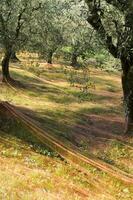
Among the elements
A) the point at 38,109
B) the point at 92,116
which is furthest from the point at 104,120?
the point at 38,109

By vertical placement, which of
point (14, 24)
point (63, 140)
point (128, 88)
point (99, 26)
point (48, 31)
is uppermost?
point (14, 24)

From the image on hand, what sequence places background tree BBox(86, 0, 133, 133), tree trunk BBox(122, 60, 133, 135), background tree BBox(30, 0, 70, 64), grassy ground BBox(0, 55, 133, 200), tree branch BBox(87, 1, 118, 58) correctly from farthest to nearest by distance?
background tree BBox(30, 0, 70, 64) < tree trunk BBox(122, 60, 133, 135) < tree branch BBox(87, 1, 118, 58) < background tree BBox(86, 0, 133, 133) < grassy ground BBox(0, 55, 133, 200)

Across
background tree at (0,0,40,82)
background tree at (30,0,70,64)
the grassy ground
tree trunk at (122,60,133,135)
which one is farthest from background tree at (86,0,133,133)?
background tree at (0,0,40,82)

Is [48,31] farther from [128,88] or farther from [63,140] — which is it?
[63,140]

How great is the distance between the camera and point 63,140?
22.5 metres

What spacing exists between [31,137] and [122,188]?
5472mm

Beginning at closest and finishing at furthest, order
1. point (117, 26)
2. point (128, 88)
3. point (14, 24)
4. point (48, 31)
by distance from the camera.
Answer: point (117, 26) < point (128, 88) < point (48, 31) < point (14, 24)

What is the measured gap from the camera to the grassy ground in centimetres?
1521

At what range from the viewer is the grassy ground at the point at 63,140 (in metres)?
15.2

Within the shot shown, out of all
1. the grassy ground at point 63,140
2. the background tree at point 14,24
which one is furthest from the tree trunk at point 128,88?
the background tree at point 14,24

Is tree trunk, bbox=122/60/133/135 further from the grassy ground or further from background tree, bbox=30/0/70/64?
background tree, bbox=30/0/70/64

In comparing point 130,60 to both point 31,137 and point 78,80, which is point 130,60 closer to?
point 78,80

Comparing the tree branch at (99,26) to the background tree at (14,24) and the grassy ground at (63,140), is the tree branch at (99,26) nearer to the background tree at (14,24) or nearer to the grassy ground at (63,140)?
the grassy ground at (63,140)

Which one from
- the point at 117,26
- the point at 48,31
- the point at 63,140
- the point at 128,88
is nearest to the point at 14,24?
the point at 48,31
